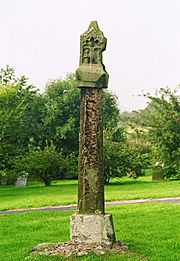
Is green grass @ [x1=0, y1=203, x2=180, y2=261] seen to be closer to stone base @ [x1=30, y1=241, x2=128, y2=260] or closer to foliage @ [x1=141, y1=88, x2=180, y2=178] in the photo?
stone base @ [x1=30, y1=241, x2=128, y2=260]

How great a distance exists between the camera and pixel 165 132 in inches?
1436

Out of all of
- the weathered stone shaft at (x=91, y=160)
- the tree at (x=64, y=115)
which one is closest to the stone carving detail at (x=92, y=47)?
the weathered stone shaft at (x=91, y=160)

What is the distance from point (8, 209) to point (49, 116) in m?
29.2

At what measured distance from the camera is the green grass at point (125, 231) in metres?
8.42

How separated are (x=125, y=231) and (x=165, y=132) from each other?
26.0m

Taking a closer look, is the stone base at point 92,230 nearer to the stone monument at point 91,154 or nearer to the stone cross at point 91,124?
the stone monument at point 91,154

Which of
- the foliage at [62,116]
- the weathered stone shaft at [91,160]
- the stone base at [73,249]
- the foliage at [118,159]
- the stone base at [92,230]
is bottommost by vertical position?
the stone base at [73,249]

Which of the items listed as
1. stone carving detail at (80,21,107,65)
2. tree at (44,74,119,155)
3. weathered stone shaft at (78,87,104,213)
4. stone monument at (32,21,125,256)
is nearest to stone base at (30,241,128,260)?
stone monument at (32,21,125,256)

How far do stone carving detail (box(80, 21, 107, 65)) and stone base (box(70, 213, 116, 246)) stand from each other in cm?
302

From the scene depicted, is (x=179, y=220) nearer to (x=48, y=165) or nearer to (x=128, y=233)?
(x=128, y=233)

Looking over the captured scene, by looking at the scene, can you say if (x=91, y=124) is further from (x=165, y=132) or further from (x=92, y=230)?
(x=165, y=132)

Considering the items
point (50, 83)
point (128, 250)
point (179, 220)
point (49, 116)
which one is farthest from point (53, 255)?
point (50, 83)

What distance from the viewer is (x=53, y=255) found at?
8055 mm

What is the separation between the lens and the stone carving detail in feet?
30.2
